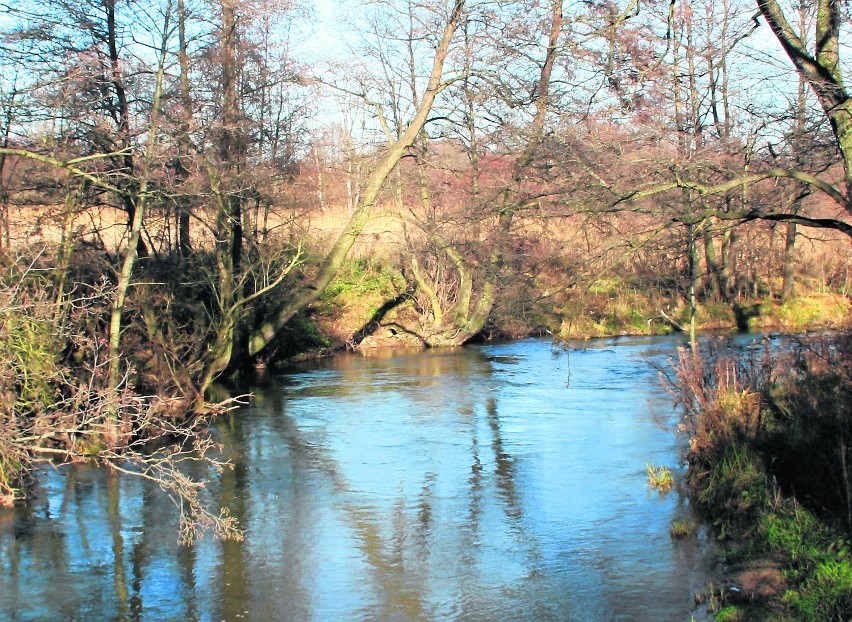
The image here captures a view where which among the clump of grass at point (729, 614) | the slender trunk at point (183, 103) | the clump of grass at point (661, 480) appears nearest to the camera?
the clump of grass at point (729, 614)

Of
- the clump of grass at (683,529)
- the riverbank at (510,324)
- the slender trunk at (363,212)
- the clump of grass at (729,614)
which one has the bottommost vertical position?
the clump of grass at (729,614)

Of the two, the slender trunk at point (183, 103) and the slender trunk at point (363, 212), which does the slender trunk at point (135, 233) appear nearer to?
the slender trunk at point (183, 103)

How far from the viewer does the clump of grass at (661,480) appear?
1078 centimetres

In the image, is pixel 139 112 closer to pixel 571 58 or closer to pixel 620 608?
pixel 571 58

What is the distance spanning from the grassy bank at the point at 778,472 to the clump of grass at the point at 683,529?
0.85 feet

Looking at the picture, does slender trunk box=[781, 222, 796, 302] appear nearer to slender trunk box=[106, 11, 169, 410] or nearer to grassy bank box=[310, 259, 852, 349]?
grassy bank box=[310, 259, 852, 349]

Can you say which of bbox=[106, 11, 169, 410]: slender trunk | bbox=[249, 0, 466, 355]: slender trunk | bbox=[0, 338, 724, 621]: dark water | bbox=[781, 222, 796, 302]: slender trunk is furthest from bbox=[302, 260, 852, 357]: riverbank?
bbox=[106, 11, 169, 410]: slender trunk

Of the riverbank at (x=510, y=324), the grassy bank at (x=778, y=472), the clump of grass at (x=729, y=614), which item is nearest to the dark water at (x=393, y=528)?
the clump of grass at (x=729, y=614)

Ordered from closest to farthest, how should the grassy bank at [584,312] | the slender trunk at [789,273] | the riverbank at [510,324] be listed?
the riverbank at [510,324], the grassy bank at [584,312], the slender trunk at [789,273]

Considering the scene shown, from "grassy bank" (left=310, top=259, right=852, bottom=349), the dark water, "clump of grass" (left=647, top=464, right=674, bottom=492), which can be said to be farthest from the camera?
"grassy bank" (left=310, top=259, right=852, bottom=349)

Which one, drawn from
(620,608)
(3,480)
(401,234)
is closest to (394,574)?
(620,608)

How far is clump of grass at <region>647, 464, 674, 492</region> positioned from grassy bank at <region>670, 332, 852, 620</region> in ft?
0.86

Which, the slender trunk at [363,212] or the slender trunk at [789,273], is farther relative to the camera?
the slender trunk at [789,273]

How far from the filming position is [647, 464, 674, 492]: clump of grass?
10.8m
